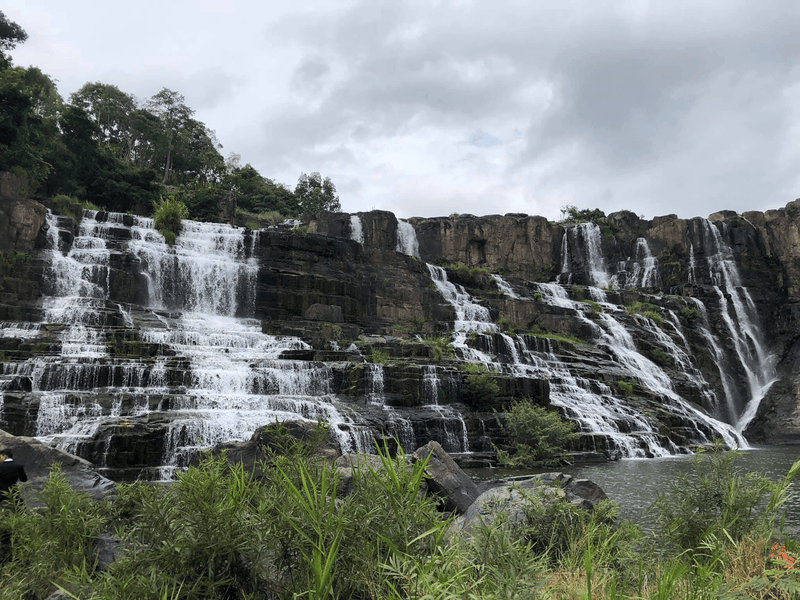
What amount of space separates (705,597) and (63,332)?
63.9 ft

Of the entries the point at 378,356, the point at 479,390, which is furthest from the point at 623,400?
the point at 378,356

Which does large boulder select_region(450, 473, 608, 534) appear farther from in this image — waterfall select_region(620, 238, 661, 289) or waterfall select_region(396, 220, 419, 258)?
waterfall select_region(620, 238, 661, 289)

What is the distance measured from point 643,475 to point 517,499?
8804 mm

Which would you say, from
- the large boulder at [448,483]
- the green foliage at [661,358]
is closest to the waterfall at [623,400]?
the green foliage at [661,358]

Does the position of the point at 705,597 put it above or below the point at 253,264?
below

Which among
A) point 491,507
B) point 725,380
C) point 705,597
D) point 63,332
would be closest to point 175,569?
point 705,597

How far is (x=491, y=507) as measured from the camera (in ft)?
15.5

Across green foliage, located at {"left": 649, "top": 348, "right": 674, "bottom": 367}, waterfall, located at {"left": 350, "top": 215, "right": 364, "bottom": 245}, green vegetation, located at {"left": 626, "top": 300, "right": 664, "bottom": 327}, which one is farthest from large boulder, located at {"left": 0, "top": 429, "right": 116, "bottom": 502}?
waterfall, located at {"left": 350, "top": 215, "right": 364, "bottom": 245}

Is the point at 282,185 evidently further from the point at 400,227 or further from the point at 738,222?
the point at 738,222

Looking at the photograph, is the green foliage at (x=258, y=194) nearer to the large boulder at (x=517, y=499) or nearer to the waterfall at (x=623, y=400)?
the waterfall at (x=623, y=400)

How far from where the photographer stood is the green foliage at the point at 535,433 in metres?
14.8

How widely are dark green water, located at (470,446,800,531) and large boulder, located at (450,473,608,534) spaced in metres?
1.16

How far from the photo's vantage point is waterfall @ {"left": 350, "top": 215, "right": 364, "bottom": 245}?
124ft

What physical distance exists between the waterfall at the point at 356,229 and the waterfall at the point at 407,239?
144 inches
